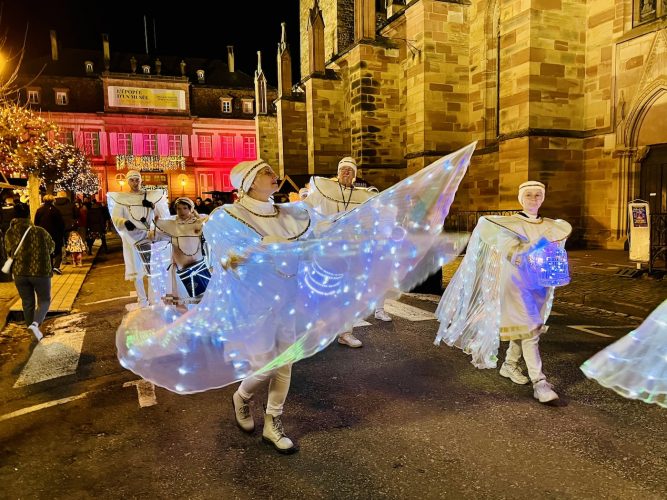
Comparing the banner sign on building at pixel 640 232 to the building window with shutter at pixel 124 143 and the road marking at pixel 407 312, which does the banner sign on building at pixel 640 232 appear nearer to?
the road marking at pixel 407 312

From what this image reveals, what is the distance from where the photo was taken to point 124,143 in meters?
52.6

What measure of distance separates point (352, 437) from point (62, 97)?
58.4 meters

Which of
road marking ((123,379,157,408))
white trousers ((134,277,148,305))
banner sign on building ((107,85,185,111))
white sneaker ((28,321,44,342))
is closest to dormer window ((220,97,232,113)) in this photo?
banner sign on building ((107,85,185,111))

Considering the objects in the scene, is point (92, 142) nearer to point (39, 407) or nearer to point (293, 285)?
point (39, 407)

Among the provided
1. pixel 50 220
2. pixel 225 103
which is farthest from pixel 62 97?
pixel 50 220

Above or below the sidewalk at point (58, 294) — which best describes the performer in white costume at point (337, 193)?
above

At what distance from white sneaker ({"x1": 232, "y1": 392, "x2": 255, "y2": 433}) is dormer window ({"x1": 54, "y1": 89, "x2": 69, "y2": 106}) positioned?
57.3 metres

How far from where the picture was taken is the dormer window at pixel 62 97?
51469 millimetres

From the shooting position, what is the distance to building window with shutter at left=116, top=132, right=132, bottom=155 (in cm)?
5244

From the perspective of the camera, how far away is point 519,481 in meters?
3.10

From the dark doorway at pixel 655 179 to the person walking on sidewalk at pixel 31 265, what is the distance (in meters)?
14.6

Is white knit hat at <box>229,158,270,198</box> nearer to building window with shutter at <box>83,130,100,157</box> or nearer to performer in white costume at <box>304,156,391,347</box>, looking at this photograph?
performer in white costume at <box>304,156,391,347</box>

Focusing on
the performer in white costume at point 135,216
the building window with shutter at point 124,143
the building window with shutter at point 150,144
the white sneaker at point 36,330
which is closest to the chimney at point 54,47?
the building window with shutter at point 124,143

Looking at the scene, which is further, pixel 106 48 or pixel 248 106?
pixel 248 106
